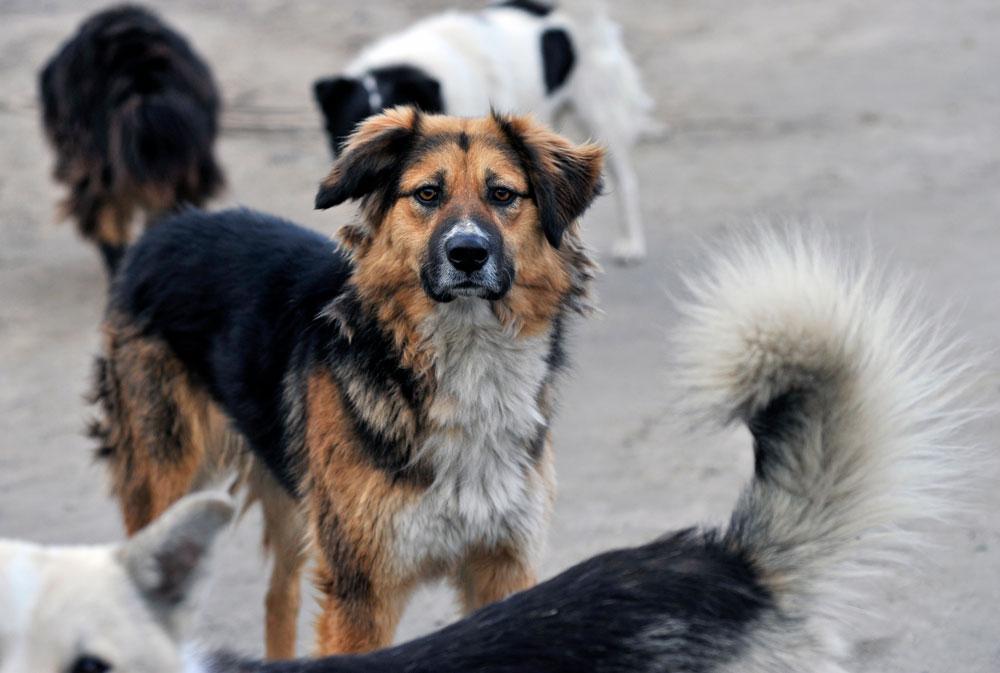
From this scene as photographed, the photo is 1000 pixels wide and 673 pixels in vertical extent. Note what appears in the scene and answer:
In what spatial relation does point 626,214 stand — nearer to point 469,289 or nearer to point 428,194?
point 428,194

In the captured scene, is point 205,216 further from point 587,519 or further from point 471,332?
point 587,519

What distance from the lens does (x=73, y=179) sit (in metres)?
7.52

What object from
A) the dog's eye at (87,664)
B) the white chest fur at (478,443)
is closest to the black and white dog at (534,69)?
the white chest fur at (478,443)

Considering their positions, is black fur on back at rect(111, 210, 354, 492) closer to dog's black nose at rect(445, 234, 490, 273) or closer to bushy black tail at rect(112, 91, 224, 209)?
dog's black nose at rect(445, 234, 490, 273)

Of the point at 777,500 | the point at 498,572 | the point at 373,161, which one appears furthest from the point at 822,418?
the point at 373,161

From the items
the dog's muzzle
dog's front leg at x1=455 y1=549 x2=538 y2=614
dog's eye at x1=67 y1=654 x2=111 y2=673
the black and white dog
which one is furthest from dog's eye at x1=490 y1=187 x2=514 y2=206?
the black and white dog

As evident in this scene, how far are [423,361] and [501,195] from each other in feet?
1.65

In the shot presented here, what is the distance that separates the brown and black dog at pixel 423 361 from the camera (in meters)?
3.67

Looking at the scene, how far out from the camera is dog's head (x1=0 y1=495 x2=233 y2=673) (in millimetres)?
2191

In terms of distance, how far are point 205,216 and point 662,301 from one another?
338 centimetres

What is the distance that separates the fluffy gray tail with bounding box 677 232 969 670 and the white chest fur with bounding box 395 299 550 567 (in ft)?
2.77

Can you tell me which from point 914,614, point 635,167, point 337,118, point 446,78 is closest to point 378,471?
point 914,614

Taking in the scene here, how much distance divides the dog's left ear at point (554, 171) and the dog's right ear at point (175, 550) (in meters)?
1.63

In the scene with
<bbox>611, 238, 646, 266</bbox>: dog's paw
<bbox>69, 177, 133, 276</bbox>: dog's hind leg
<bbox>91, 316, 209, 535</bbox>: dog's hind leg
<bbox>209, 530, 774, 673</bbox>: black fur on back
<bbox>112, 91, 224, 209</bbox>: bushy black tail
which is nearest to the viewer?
<bbox>209, 530, 774, 673</bbox>: black fur on back
